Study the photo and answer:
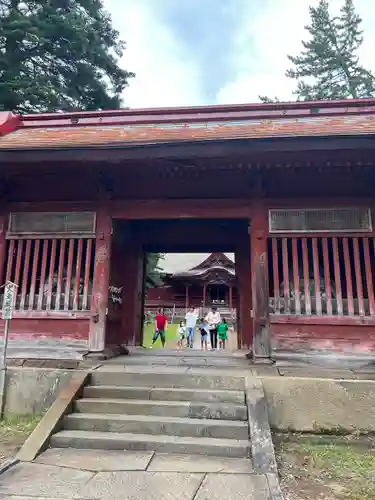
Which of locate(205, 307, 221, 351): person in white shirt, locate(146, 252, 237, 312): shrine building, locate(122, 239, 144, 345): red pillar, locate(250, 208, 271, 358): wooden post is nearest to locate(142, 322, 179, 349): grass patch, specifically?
locate(146, 252, 237, 312): shrine building

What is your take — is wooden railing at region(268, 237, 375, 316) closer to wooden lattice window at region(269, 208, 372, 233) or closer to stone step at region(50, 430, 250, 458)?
wooden lattice window at region(269, 208, 372, 233)

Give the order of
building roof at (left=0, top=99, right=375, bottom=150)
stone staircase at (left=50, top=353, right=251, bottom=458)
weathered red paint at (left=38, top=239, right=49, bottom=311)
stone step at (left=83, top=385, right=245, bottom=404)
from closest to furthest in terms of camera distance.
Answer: stone staircase at (left=50, top=353, right=251, bottom=458)
stone step at (left=83, top=385, right=245, bottom=404)
weathered red paint at (left=38, top=239, right=49, bottom=311)
building roof at (left=0, top=99, right=375, bottom=150)

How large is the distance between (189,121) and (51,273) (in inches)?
162

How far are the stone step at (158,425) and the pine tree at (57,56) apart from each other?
1319 centimetres

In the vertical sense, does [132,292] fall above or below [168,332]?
above

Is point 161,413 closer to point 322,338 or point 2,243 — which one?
point 322,338

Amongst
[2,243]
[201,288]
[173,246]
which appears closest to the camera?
[2,243]

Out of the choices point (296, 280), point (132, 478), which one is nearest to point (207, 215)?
point (296, 280)

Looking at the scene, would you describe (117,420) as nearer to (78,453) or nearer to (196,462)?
(78,453)

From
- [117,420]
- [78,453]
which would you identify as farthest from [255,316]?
[78,453]

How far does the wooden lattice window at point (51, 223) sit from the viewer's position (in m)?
6.34

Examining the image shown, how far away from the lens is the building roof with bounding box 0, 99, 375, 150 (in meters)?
6.82

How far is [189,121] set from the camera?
25.6 ft

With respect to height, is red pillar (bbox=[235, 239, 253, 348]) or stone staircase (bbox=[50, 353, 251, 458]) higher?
red pillar (bbox=[235, 239, 253, 348])
